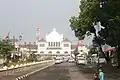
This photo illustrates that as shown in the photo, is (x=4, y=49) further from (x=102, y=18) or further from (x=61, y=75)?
(x=61, y=75)

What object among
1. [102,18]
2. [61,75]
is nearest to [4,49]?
[102,18]

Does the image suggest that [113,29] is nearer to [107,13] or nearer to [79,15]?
[107,13]

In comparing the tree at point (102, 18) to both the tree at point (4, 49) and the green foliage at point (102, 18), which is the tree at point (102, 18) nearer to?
the green foliage at point (102, 18)

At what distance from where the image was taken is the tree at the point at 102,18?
4425 cm

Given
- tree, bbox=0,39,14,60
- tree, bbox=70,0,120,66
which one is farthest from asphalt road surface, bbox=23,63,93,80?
tree, bbox=0,39,14,60

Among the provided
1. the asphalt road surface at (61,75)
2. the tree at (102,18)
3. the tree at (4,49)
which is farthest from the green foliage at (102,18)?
the tree at (4,49)

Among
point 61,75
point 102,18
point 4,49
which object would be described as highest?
point 102,18

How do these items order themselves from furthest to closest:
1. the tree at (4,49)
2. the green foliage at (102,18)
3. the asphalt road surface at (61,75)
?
the tree at (4,49) → the green foliage at (102,18) → the asphalt road surface at (61,75)

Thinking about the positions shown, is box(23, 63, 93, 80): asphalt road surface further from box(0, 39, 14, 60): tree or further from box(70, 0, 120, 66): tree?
box(0, 39, 14, 60): tree

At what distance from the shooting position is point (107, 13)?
47.6 m

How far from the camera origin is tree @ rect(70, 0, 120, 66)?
44250 mm

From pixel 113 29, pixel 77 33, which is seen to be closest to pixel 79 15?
pixel 77 33

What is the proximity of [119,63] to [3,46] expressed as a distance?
109 ft

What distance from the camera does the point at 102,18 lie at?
1881 inches
